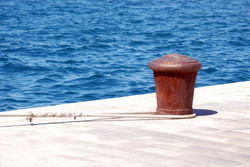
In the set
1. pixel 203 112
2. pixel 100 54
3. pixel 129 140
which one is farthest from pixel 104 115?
pixel 100 54

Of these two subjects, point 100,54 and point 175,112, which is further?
point 100,54

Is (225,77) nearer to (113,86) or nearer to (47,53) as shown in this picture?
(113,86)

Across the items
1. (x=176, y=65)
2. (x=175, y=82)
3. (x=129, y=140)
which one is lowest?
(x=129, y=140)

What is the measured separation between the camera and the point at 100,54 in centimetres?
2558

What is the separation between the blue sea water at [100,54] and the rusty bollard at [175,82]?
7.54 metres

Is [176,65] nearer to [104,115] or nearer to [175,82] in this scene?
[175,82]

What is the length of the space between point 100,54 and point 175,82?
18.6 metres

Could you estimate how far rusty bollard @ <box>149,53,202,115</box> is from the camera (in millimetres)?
6996

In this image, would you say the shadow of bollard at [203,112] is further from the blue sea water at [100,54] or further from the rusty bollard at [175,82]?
the blue sea water at [100,54]

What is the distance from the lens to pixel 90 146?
5566 millimetres

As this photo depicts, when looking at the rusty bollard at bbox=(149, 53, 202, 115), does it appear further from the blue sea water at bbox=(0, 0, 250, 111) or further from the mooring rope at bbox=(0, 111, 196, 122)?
the blue sea water at bbox=(0, 0, 250, 111)

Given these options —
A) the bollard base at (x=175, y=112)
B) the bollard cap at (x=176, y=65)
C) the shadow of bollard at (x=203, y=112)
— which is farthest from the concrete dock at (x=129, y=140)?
the bollard cap at (x=176, y=65)

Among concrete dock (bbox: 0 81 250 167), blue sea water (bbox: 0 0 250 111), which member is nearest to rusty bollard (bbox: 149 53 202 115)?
concrete dock (bbox: 0 81 250 167)

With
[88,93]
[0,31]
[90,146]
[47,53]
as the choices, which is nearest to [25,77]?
[88,93]
